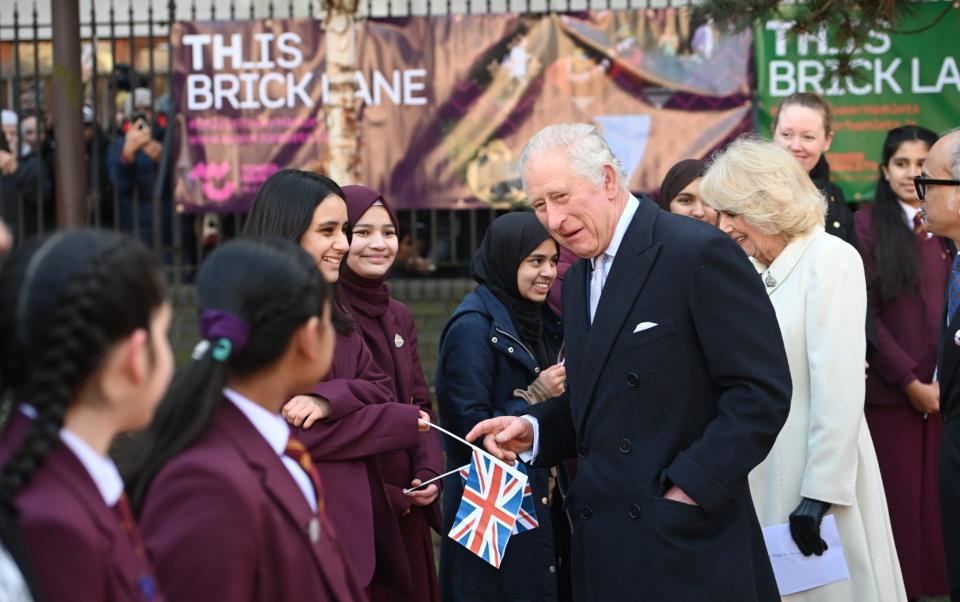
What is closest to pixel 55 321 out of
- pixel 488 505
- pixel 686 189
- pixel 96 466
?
pixel 96 466

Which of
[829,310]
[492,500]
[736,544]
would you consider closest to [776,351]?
[736,544]

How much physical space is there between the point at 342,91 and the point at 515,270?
4262 mm

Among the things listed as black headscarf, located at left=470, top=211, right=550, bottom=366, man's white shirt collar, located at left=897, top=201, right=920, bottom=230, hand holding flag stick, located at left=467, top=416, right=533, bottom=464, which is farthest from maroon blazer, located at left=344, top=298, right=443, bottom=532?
man's white shirt collar, located at left=897, top=201, right=920, bottom=230

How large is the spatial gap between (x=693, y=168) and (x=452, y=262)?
15.3 ft

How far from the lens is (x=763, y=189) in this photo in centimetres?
409

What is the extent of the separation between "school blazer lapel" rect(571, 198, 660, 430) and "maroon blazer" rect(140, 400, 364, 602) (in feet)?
4.04

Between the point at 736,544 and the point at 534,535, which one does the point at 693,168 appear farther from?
the point at 736,544

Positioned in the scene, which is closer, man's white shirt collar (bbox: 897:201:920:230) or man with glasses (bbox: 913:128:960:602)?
man with glasses (bbox: 913:128:960:602)

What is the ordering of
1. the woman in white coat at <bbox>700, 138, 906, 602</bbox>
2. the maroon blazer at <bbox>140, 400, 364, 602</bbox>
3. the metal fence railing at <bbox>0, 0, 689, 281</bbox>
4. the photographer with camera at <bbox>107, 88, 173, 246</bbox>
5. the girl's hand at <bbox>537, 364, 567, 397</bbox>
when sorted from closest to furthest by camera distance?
the maroon blazer at <bbox>140, 400, 364, 602</bbox> → the woman in white coat at <bbox>700, 138, 906, 602</bbox> → the girl's hand at <bbox>537, 364, 567, 397</bbox> → the photographer with camera at <bbox>107, 88, 173, 246</bbox> → the metal fence railing at <bbox>0, 0, 689, 281</bbox>

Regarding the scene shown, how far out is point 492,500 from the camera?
398 cm

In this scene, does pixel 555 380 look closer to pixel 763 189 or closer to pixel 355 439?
pixel 355 439

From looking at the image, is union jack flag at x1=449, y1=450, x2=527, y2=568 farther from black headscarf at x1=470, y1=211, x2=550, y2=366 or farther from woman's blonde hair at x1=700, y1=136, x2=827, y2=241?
woman's blonde hair at x1=700, y1=136, x2=827, y2=241

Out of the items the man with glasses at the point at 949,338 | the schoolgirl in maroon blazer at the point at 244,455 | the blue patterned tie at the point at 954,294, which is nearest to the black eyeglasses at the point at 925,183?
the man with glasses at the point at 949,338

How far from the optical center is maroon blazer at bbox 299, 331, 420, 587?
12.7ft
